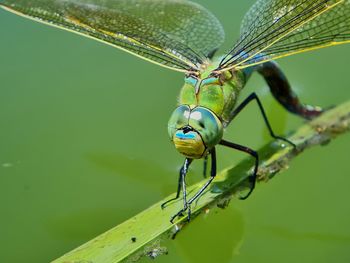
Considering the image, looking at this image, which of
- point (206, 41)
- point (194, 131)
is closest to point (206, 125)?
point (194, 131)

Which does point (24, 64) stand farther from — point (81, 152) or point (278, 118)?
point (278, 118)

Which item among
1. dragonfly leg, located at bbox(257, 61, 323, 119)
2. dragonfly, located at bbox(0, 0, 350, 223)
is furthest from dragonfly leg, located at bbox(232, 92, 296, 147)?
A: dragonfly leg, located at bbox(257, 61, 323, 119)

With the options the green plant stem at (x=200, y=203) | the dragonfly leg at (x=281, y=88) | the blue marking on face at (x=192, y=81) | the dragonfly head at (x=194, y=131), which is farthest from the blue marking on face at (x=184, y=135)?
the dragonfly leg at (x=281, y=88)

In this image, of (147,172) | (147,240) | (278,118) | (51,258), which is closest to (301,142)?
(278,118)

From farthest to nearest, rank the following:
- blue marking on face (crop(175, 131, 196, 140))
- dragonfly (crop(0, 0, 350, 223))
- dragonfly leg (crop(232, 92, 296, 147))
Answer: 1. dragonfly leg (crop(232, 92, 296, 147))
2. dragonfly (crop(0, 0, 350, 223))
3. blue marking on face (crop(175, 131, 196, 140))

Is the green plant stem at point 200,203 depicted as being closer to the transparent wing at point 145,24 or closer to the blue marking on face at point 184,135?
the blue marking on face at point 184,135

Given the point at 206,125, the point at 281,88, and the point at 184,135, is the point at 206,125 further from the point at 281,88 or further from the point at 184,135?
the point at 281,88

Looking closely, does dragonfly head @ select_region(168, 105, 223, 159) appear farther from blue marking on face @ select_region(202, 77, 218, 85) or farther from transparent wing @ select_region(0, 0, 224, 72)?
transparent wing @ select_region(0, 0, 224, 72)
